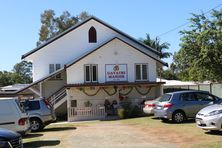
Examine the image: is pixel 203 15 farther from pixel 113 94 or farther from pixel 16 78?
pixel 16 78

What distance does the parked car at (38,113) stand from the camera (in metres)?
23.1

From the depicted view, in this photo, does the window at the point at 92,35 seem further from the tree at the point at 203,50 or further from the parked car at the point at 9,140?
the parked car at the point at 9,140

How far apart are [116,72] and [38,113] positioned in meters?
15.0

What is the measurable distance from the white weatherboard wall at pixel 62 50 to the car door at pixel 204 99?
59.4 ft

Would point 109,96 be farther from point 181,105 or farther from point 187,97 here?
point 181,105

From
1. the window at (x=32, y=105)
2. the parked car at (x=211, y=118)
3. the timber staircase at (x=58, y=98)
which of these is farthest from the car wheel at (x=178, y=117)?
the timber staircase at (x=58, y=98)

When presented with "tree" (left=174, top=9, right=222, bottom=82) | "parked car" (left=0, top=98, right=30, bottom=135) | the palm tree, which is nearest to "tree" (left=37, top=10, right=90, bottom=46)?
the palm tree

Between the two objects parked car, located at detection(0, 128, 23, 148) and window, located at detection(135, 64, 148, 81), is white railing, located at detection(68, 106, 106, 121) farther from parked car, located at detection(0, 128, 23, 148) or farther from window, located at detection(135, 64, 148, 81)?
parked car, located at detection(0, 128, 23, 148)

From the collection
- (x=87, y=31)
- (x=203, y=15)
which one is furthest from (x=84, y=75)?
(x=203, y=15)

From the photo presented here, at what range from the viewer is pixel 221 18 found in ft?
89.7

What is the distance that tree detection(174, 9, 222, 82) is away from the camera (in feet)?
87.1

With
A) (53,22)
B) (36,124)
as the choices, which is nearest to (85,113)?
(36,124)

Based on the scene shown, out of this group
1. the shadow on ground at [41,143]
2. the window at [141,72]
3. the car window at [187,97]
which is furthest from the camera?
the window at [141,72]

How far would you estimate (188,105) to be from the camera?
2339 centimetres
